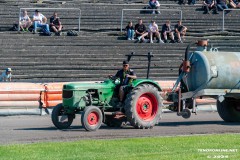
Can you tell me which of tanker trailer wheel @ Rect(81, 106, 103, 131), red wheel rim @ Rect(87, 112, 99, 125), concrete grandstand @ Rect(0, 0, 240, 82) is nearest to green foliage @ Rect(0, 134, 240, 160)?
tanker trailer wheel @ Rect(81, 106, 103, 131)

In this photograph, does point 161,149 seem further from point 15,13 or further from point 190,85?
point 15,13

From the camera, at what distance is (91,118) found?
18.9 meters

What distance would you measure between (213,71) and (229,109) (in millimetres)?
1869

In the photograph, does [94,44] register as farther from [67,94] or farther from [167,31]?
[67,94]

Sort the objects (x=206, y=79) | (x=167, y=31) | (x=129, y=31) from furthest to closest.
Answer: (x=167, y=31) → (x=129, y=31) → (x=206, y=79)

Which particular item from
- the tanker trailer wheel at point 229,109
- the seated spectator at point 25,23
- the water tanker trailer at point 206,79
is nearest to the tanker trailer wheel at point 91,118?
the water tanker trailer at point 206,79

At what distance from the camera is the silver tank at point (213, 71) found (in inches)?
808

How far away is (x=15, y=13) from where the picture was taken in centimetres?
3553

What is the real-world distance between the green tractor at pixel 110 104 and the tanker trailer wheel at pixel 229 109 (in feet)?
9.09

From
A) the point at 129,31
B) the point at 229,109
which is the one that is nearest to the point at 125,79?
the point at 229,109

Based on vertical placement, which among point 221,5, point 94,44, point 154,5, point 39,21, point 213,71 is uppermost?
point 221,5

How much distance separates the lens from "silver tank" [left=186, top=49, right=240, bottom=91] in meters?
20.5

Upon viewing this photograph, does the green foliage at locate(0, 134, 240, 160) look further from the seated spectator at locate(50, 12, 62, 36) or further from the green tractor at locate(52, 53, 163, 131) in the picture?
the seated spectator at locate(50, 12, 62, 36)

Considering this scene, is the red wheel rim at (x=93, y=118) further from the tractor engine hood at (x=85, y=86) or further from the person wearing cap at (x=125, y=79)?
the person wearing cap at (x=125, y=79)
